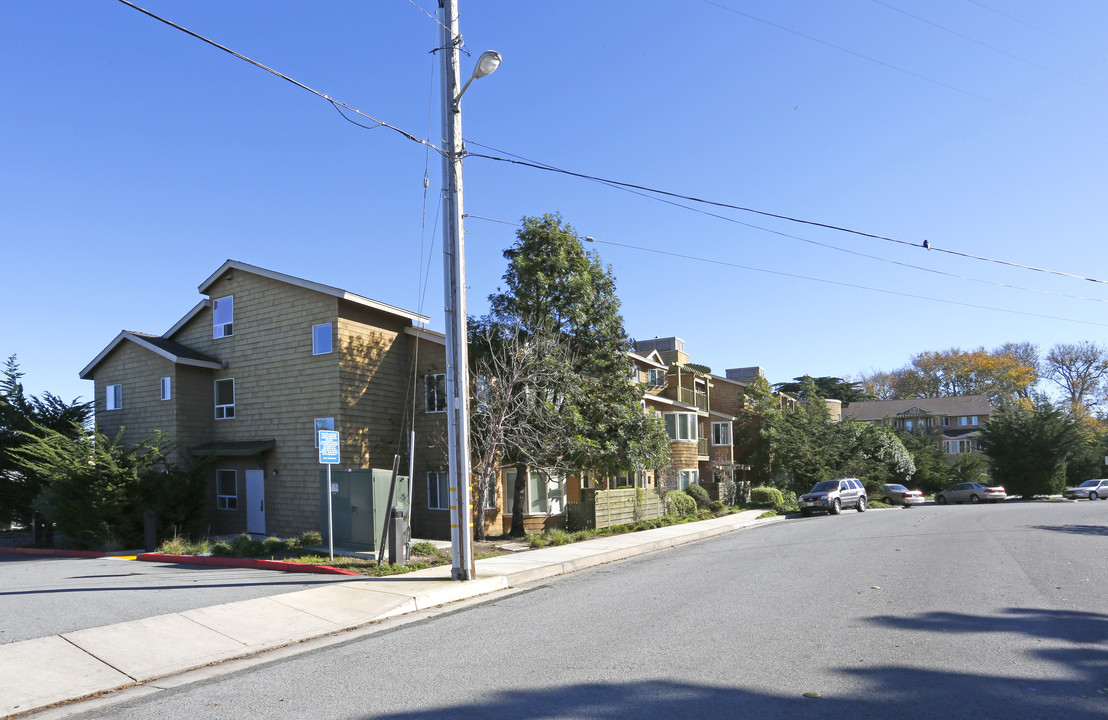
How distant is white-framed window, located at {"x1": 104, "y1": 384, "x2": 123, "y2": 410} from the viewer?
25922 mm

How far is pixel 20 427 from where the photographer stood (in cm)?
2523

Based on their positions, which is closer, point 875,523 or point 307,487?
point 307,487

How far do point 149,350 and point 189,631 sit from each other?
18733 millimetres

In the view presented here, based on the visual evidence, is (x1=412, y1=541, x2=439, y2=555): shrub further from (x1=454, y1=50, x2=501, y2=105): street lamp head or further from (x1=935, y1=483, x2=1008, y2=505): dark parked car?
(x1=935, y1=483, x2=1008, y2=505): dark parked car

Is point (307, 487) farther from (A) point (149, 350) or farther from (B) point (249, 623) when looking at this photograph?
(B) point (249, 623)

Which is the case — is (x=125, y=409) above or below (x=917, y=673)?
above

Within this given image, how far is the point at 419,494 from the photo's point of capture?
23.2 m

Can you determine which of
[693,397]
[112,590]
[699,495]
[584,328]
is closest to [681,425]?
[699,495]

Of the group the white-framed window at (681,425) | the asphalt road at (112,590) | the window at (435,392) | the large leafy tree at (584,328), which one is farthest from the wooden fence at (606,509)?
the white-framed window at (681,425)

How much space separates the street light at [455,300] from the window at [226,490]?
14.2 m

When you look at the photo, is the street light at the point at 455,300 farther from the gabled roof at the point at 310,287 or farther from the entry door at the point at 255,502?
the entry door at the point at 255,502

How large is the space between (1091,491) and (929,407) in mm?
37391

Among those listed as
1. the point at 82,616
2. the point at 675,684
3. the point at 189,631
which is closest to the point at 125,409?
the point at 82,616

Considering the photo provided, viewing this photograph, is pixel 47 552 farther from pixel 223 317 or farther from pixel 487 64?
pixel 487 64
